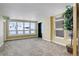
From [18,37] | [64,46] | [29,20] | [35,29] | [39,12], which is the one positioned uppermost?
[39,12]

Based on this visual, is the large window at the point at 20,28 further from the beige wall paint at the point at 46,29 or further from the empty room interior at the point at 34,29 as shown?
the beige wall paint at the point at 46,29

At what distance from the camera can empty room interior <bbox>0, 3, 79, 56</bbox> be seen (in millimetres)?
2760

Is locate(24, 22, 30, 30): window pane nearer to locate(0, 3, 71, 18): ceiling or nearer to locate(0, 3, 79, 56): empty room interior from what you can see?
locate(0, 3, 79, 56): empty room interior

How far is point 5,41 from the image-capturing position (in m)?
2.89

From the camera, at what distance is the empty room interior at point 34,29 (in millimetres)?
2760

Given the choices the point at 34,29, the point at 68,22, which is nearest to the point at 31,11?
the point at 34,29

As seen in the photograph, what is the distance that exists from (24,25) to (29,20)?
0.64 ft

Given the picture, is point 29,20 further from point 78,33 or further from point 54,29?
point 78,33

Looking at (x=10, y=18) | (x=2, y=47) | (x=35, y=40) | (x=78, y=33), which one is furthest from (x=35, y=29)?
(x=78, y=33)

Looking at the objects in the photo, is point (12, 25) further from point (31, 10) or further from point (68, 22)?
point (68, 22)

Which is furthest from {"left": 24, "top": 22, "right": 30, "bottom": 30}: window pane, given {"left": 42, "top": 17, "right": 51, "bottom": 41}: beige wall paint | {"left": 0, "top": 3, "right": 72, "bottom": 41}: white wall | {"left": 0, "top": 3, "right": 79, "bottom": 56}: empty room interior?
{"left": 42, "top": 17, "right": 51, "bottom": 41}: beige wall paint

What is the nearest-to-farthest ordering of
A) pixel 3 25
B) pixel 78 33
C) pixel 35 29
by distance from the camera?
pixel 78 33 → pixel 3 25 → pixel 35 29

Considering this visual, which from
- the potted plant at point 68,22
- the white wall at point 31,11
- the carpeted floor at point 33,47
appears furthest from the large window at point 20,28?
the potted plant at point 68,22

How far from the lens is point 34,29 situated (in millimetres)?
3410
